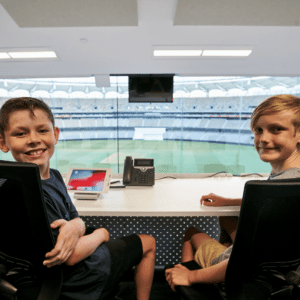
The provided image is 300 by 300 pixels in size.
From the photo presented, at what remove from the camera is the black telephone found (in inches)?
61.4

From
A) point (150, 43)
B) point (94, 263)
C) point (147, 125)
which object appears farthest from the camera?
point (147, 125)

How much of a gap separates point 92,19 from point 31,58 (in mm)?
1075

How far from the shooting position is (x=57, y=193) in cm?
79

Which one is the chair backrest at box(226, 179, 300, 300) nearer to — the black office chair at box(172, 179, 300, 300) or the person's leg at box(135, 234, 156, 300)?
the black office chair at box(172, 179, 300, 300)

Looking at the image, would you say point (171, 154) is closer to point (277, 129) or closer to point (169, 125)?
point (169, 125)

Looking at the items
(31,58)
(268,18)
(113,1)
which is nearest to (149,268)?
(113,1)

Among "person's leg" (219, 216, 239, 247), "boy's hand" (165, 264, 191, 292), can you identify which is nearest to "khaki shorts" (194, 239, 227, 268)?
"boy's hand" (165, 264, 191, 292)

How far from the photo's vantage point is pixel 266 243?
23.0 inches

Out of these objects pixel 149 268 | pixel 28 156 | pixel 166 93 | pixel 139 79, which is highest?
pixel 139 79

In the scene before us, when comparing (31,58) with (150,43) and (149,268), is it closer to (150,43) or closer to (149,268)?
(150,43)

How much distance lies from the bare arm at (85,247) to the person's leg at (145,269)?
0.31 meters

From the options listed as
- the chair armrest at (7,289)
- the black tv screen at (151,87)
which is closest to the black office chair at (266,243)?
the chair armrest at (7,289)

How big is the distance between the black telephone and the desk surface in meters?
0.05

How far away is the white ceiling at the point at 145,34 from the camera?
5.47 ft
